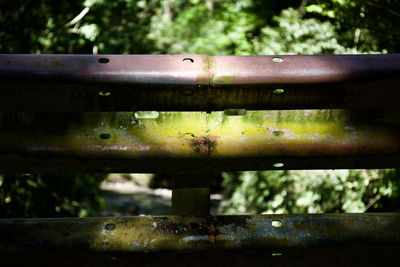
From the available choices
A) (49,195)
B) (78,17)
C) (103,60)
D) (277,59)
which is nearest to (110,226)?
(103,60)

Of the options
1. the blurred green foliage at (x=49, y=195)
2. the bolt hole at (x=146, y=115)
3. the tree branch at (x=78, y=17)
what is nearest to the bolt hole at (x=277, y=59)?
the bolt hole at (x=146, y=115)

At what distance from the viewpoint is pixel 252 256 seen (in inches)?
54.3

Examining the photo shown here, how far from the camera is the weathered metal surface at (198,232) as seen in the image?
1.31 metres

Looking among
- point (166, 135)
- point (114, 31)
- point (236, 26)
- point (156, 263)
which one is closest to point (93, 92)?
point (166, 135)

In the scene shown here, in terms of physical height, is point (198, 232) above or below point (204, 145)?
below

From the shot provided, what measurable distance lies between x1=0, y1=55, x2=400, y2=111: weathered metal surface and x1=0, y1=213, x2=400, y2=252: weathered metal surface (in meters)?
0.49

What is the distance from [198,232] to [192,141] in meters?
0.39

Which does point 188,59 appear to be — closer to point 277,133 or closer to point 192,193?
point 277,133

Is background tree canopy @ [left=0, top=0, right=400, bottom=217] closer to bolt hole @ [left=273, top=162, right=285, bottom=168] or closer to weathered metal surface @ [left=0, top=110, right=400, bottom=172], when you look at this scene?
weathered metal surface @ [left=0, top=110, right=400, bottom=172]

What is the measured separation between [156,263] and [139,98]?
0.68 meters

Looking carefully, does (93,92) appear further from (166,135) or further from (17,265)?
(17,265)

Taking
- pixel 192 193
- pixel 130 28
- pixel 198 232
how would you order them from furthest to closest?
pixel 130 28 < pixel 192 193 < pixel 198 232

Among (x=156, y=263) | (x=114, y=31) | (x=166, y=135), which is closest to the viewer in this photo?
(x=166, y=135)

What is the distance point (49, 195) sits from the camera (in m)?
4.27
